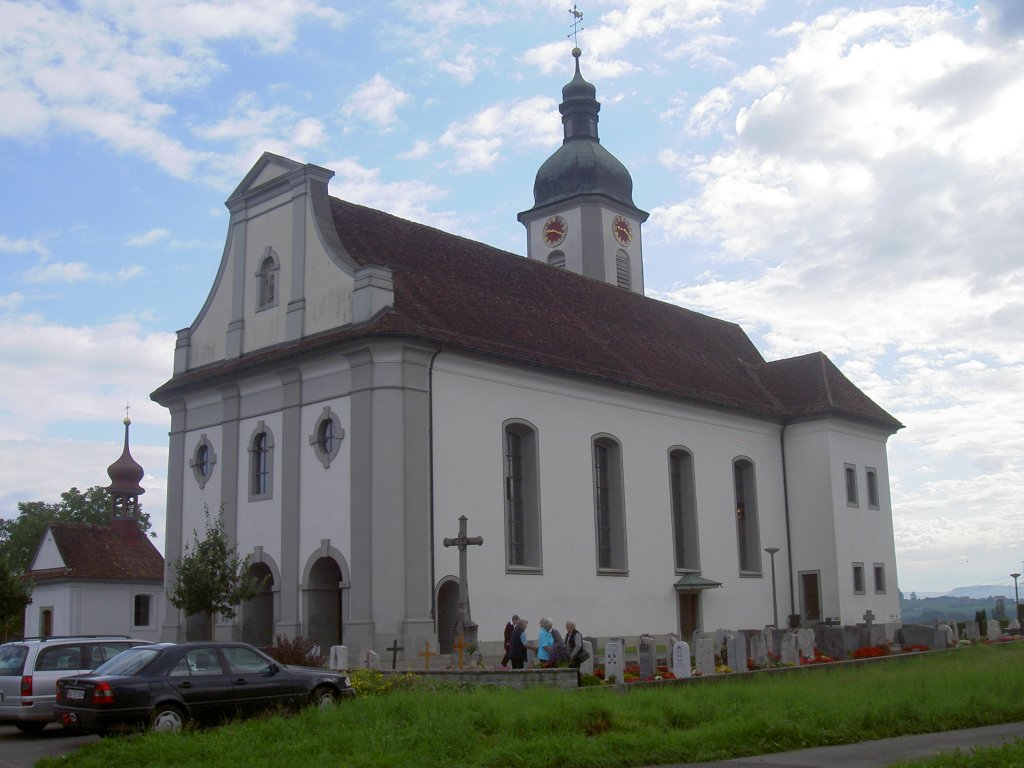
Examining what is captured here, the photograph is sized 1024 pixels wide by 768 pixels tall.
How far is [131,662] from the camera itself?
15.2 m

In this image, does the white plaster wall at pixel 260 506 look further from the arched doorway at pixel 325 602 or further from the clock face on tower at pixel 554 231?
the clock face on tower at pixel 554 231

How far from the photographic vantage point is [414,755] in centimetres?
1239

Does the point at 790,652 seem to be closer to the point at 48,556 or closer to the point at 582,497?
the point at 582,497

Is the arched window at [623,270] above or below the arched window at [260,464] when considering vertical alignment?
above

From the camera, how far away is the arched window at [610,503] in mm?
32188

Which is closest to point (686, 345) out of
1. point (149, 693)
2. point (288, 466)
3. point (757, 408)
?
point (757, 408)

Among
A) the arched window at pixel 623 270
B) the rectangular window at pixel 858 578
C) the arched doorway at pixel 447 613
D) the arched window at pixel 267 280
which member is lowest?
the arched doorway at pixel 447 613

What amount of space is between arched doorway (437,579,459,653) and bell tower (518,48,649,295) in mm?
21029

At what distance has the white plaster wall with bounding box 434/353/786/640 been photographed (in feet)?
91.0

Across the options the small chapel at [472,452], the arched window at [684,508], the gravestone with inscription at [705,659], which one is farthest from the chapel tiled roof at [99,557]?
the gravestone with inscription at [705,659]

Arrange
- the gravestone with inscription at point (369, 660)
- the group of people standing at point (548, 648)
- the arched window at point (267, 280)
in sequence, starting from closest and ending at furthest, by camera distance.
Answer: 1. the group of people standing at point (548, 648)
2. the gravestone with inscription at point (369, 660)
3. the arched window at point (267, 280)

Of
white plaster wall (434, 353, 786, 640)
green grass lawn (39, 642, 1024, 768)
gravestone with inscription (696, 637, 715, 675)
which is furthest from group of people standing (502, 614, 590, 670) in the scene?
white plaster wall (434, 353, 786, 640)

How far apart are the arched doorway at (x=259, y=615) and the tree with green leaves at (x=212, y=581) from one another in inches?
66.5

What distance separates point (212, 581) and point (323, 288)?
25.3ft
